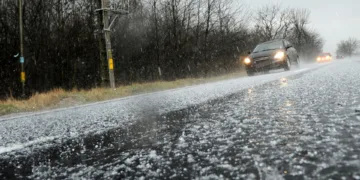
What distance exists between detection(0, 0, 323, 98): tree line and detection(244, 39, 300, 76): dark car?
723cm

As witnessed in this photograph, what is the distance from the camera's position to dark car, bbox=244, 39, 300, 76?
13938mm

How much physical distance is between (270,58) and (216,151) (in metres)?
12.8

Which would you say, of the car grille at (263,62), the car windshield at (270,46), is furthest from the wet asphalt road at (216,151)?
the car windshield at (270,46)

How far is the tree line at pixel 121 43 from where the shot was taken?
60.0 ft

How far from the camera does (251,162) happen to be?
1603 mm

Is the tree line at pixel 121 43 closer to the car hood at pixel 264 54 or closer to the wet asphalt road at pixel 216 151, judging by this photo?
the car hood at pixel 264 54

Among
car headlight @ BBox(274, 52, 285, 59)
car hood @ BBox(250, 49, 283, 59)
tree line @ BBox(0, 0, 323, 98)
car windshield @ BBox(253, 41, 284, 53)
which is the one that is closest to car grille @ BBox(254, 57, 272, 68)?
car hood @ BBox(250, 49, 283, 59)

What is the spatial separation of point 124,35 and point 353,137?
21.7 metres

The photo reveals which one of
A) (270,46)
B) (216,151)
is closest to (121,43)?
(270,46)

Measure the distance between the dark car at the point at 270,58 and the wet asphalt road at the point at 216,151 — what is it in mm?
11133

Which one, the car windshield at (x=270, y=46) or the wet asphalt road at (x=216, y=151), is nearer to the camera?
the wet asphalt road at (x=216, y=151)

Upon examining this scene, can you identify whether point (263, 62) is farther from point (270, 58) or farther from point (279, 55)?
point (279, 55)

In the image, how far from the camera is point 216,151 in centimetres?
193

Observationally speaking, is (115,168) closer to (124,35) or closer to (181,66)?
(124,35)
